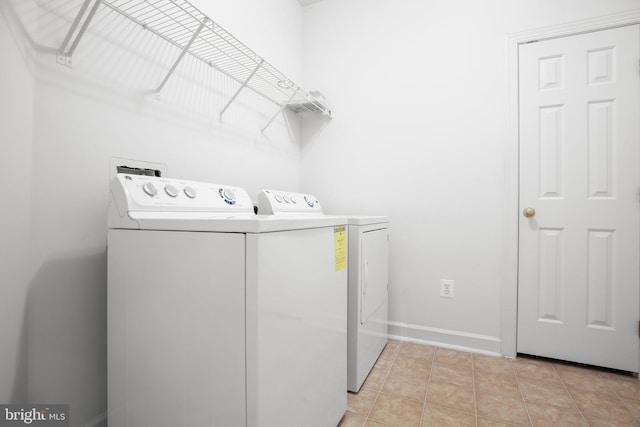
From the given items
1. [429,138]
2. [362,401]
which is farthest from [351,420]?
[429,138]

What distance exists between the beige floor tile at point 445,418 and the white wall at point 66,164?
1.29 metres

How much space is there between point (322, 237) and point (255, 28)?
1575 mm

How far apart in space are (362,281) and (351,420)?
0.60m

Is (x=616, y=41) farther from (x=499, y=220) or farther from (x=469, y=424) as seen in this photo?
(x=469, y=424)

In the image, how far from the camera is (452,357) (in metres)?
1.99

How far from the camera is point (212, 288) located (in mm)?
858

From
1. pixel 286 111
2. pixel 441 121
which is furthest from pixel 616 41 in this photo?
pixel 286 111

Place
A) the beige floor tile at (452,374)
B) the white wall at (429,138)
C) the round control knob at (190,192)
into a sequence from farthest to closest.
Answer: the white wall at (429,138), the beige floor tile at (452,374), the round control knob at (190,192)

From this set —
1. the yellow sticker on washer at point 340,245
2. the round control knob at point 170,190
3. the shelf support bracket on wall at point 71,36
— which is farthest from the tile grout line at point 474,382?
the shelf support bracket on wall at point 71,36

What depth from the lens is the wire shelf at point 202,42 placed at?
3.66 ft

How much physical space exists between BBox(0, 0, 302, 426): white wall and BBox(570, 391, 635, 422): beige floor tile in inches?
80.1

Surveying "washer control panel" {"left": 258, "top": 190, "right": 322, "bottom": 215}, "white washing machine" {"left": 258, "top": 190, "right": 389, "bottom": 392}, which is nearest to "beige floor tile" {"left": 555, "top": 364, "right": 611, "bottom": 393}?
"white washing machine" {"left": 258, "top": 190, "right": 389, "bottom": 392}

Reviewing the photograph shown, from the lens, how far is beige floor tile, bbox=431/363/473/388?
1.69m

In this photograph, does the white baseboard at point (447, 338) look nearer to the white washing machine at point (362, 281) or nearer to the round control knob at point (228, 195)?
the white washing machine at point (362, 281)
